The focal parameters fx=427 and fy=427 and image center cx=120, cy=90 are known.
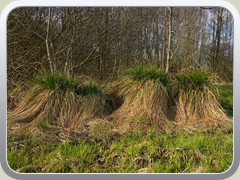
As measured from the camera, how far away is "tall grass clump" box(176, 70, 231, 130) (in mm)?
4699

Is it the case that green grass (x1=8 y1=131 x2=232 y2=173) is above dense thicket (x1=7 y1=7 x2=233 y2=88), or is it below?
below

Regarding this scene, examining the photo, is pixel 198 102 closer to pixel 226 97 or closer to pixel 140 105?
pixel 226 97

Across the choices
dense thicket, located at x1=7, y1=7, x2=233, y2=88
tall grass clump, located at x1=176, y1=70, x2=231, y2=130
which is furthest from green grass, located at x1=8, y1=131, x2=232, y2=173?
dense thicket, located at x1=7, y1=7, x2=233, y2=88

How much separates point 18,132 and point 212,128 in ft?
6.73

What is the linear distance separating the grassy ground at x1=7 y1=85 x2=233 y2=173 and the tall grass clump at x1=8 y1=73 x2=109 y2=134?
12.6 inches

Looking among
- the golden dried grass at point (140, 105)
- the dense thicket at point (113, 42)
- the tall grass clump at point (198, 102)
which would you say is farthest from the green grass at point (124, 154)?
the dense thicket at point (113, 42)

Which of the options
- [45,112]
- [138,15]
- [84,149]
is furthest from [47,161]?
[138,15]

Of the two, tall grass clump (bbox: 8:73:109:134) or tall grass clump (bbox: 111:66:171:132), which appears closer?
tall grass clump (bbox: 8:73:109:134)

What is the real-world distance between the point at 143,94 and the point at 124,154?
37.5 inches

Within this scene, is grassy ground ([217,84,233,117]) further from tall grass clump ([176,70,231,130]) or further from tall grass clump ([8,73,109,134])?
tall grass clump ([8,73,109,134])

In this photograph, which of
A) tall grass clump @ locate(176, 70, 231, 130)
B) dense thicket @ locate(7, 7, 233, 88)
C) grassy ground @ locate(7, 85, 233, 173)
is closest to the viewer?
grassy ground @ locate(7, 85, 233, 173)

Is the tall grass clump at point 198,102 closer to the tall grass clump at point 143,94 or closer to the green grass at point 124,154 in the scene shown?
the tall grass clump at point 143,94

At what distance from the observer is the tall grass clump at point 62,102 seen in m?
4.55

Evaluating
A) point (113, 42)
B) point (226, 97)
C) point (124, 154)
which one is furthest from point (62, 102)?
point (226, 97)
